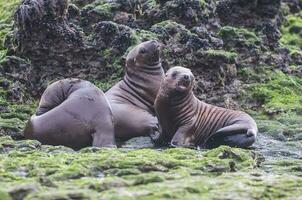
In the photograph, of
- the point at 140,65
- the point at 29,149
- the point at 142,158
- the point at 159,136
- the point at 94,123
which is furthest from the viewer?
the point at 140,65

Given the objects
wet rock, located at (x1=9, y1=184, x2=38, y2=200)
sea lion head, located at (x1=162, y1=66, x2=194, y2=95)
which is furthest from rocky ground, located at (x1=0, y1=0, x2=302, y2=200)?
wet rock, located at (x1=9, y1=184, x2=38, y2=200)

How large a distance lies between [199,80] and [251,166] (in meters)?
5.46

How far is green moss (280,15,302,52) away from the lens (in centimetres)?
1916

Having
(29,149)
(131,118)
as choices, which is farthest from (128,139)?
(29,149)

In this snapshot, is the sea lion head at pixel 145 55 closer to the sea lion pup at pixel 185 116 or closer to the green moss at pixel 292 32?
the sea lion pup at pixel 185 116

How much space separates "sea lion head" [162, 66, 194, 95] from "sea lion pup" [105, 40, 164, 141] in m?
0.65

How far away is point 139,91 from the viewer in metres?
13.1

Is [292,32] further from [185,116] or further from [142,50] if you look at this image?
[185,116]

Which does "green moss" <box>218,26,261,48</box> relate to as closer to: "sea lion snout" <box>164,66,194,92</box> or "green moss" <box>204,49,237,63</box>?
"green moss" <box>204,49,237,63</box>

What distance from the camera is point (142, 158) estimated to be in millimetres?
8328

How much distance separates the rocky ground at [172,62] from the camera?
909cm

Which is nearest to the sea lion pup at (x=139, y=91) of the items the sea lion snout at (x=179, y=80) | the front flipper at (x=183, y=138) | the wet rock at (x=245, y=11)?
the front flipper at (x=183, y=138)

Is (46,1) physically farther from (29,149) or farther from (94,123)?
(29,149)

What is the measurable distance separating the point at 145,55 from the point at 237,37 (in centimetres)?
309
